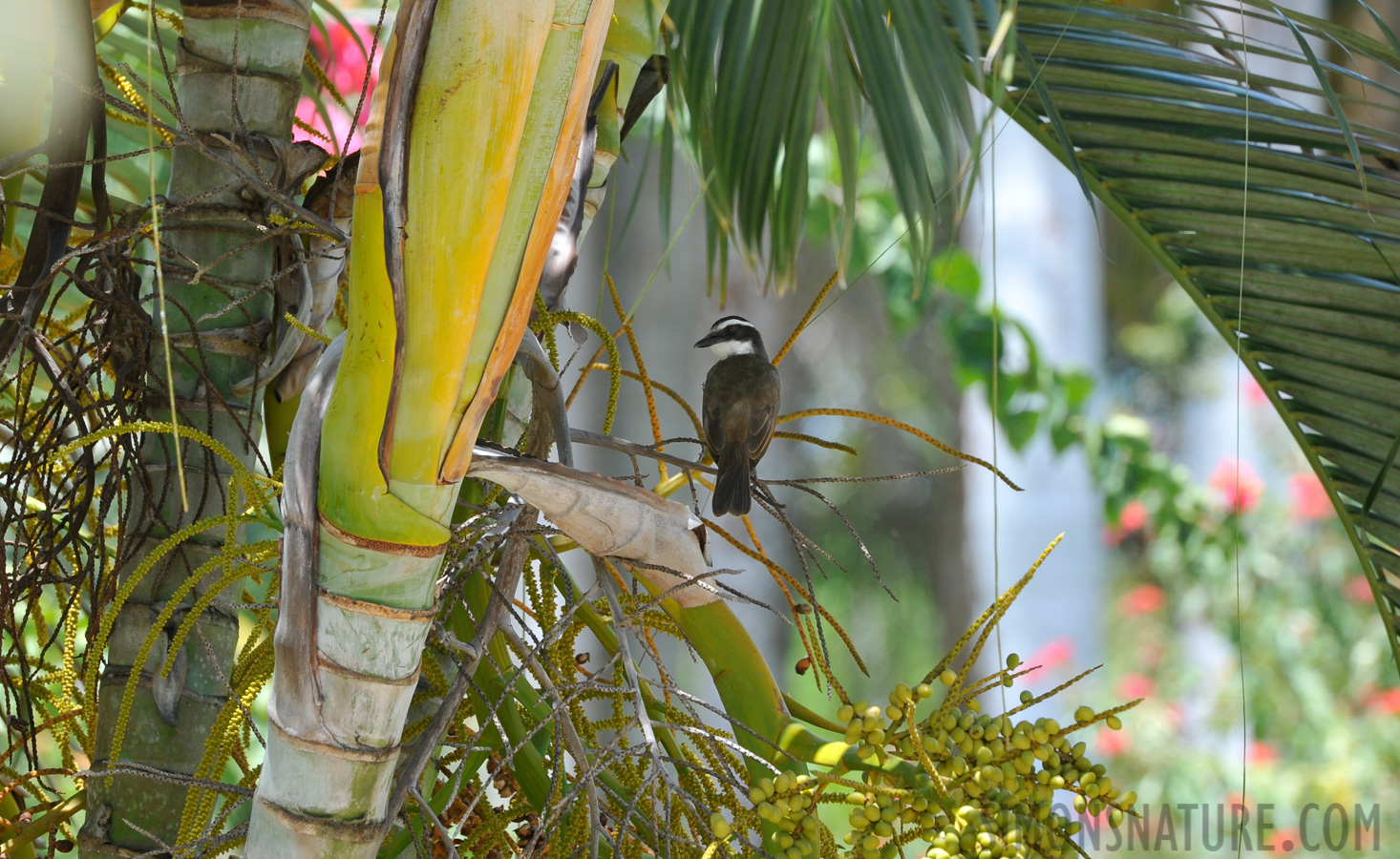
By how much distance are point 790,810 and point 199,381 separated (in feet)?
1.29

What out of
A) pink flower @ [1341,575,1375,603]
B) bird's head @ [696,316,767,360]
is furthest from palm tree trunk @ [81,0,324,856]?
pink flower @ [1341,575,1375,603]

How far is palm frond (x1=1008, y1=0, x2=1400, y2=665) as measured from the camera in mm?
643

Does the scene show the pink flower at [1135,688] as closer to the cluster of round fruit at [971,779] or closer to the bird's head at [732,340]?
the bird's head at [732,340]

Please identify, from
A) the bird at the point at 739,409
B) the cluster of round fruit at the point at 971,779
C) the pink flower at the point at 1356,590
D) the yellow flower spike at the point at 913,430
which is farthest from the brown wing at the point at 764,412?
the pink flower at the point at 1356,590

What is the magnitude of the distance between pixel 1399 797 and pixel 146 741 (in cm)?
330

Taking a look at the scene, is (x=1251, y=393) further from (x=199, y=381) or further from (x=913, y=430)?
(x=199, y=381)

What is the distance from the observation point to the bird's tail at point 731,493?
0.63 meters

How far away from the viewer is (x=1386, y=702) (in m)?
2.92

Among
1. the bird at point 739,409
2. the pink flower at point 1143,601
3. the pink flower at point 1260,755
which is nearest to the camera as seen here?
the bird at point 739,409

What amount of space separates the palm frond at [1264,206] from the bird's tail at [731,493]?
280 mm

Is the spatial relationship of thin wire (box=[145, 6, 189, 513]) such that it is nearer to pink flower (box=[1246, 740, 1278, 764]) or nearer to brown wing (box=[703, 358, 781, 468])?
brown wing (box=[703, 358, 781, 468])

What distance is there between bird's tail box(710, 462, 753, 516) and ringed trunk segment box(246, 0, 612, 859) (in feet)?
0.87

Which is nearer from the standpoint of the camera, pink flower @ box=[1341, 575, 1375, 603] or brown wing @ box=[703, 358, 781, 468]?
brown wing @ box=[703, 358, 781, 468]

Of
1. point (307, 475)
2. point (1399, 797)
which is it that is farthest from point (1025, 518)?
point (307, 475)
